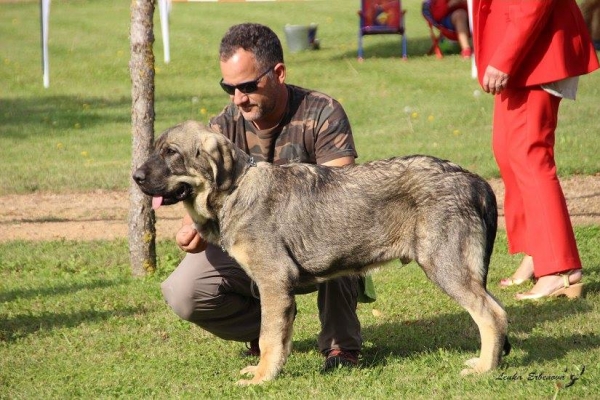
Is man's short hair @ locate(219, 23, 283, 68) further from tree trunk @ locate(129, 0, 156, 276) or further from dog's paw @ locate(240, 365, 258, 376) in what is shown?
tree trunk @ locate(129, 0, 156, 276)

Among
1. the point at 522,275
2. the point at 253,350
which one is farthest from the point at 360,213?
the point at 522,275

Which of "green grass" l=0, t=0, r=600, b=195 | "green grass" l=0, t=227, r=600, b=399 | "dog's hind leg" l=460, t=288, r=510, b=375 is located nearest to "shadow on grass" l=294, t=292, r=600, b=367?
"green grass" l=0, t=227, r=600, b=399

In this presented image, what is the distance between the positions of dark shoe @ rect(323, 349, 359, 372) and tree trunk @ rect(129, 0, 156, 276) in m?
2.87

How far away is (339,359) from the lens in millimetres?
6023

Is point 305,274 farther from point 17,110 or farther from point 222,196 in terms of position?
point 17,110

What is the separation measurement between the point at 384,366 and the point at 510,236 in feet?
6.19

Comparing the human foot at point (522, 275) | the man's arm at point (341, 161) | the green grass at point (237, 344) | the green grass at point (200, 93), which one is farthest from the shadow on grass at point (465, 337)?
the green grass at point (200, 93)

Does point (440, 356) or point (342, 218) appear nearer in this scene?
point (342, 218)

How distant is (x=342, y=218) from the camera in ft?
18.5

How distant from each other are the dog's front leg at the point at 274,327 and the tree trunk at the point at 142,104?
3.01 m

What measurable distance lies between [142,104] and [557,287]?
11.8ft

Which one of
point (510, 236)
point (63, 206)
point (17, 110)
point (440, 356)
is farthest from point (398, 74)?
point (440, 356)

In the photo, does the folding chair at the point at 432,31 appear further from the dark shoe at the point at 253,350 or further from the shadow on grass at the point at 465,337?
the dark shoe at the point at 253,350

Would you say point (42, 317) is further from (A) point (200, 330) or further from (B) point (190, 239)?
(B) point (190, 239)
